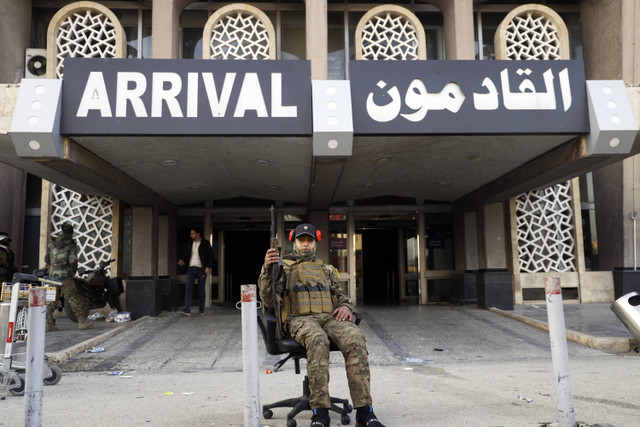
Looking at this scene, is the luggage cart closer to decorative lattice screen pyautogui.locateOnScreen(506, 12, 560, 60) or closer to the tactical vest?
the tactical vest

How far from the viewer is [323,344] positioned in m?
3.71

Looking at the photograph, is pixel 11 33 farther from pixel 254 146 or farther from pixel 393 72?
pixel 393 72

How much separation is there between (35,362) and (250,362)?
1.38 metres

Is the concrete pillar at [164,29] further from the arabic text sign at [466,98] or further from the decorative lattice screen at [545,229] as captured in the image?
the decorative lattice screen at [545,229]

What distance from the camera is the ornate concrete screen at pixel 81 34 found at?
11.0 metres

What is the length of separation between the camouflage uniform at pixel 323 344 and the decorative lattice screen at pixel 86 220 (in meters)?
8.37

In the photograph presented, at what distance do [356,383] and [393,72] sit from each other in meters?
5.03

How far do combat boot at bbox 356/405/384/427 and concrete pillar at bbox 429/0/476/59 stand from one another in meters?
8.85

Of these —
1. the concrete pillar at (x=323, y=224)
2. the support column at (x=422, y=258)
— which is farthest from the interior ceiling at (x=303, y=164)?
the support column at (x=422, y=258)

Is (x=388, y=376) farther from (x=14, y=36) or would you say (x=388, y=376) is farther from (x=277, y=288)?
(x=14, y=36)

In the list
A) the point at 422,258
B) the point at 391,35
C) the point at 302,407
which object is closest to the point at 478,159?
the point at 391,35

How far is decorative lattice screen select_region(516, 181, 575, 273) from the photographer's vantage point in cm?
1225

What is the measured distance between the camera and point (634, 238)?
11.6 meters

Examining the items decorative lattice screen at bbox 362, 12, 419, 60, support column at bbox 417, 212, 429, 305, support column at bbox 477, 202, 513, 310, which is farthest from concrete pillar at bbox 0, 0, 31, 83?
support column at bbox 477, 202, 513, 310
